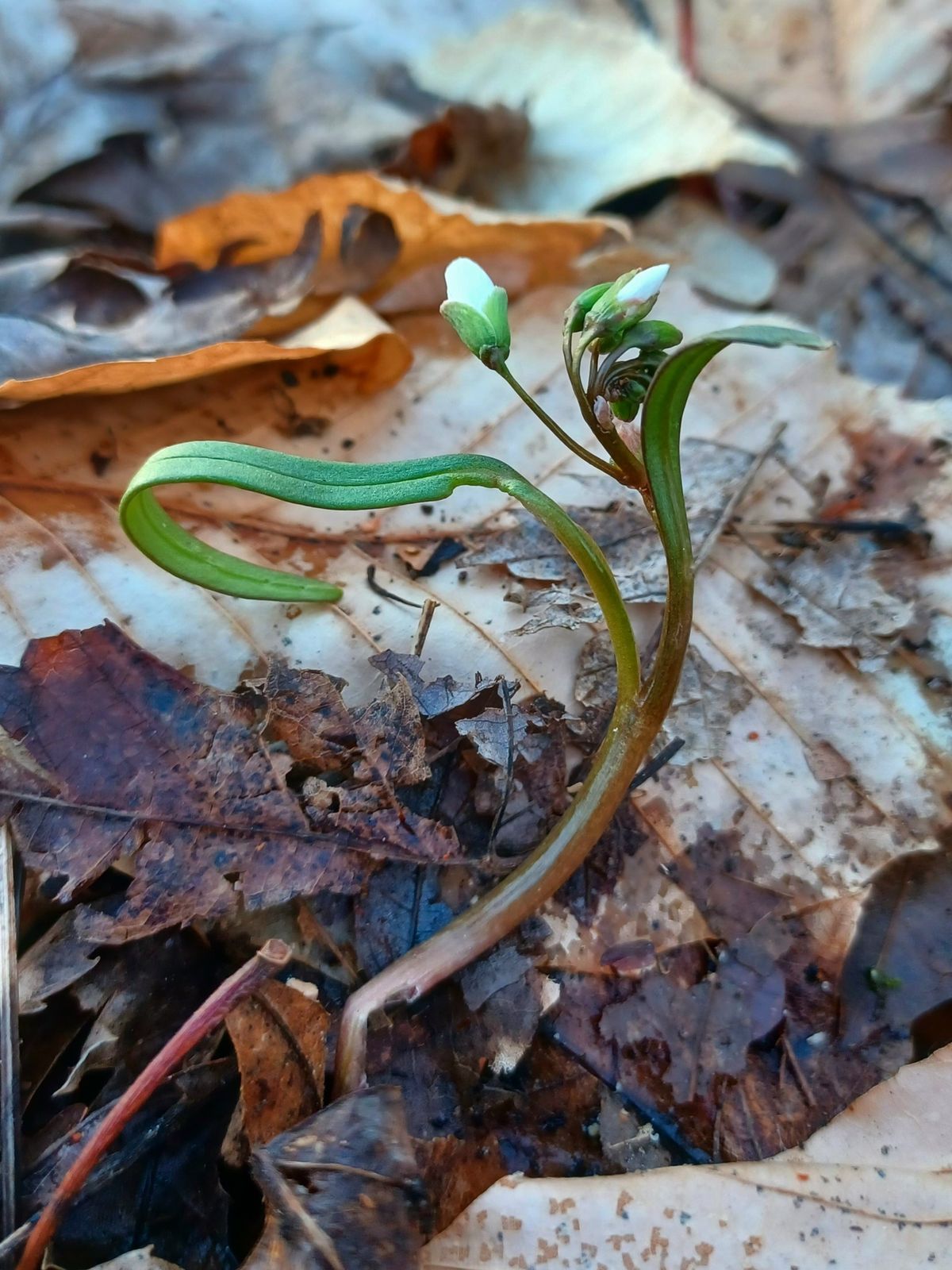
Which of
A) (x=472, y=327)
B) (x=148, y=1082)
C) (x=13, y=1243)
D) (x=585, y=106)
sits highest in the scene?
(x=585, y=106)

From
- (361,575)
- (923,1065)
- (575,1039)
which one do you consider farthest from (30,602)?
(923,1065)

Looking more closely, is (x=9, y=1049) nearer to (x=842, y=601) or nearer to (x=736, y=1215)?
(x=736, y=1215)

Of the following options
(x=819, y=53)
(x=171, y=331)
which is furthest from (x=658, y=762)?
(x=819, y=53)

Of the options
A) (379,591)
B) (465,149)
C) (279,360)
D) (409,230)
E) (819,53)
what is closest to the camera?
(379,591)

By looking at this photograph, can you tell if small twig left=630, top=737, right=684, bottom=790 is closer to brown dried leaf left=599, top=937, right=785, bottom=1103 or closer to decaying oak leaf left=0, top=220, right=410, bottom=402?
brown dried leaf left=599, top=937, right=785, bottom=1103

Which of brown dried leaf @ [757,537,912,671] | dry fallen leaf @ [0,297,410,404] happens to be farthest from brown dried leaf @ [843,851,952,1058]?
dry fallen leaf @ [0,297,410,404]

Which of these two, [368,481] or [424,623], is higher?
[368,481]

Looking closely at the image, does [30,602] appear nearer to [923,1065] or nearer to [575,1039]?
[575,1039]
